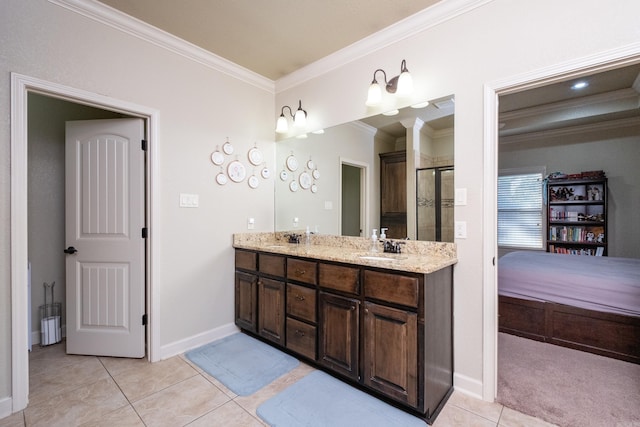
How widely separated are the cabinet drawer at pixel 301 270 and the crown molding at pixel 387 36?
6.00 ft

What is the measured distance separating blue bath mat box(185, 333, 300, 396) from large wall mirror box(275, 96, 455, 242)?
120 cm

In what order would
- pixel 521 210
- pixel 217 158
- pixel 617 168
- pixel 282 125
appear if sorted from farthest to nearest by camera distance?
pixel 521 210 → pixel 617 168 → pixel 282 125 → pixel 217 158

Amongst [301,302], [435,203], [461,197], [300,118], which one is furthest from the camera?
[300,118]

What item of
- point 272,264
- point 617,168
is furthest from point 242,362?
point 617,168

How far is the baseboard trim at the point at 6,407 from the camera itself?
172 cm

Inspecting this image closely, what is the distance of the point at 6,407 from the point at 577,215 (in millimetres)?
6767

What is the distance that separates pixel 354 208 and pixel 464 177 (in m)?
1.01

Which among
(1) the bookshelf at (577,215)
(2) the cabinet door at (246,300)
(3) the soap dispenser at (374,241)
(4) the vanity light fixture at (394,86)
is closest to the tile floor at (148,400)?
(2) the cabinet door at (246,300)

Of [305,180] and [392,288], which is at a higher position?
[305,180]

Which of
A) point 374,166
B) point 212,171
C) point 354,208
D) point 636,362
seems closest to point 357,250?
point 354,208

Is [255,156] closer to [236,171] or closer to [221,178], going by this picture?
[236,171]

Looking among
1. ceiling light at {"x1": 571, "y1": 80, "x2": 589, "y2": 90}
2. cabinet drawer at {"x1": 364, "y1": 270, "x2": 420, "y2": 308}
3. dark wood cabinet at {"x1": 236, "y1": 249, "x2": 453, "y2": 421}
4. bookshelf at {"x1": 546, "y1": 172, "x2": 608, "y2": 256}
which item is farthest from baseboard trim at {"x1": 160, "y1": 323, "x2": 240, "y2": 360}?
bookshelf at {"x1": 546, "y1": 172, "x2": 608, "y2": 256}

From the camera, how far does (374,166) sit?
2.58 metres

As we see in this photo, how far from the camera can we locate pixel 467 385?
76.2 inches
